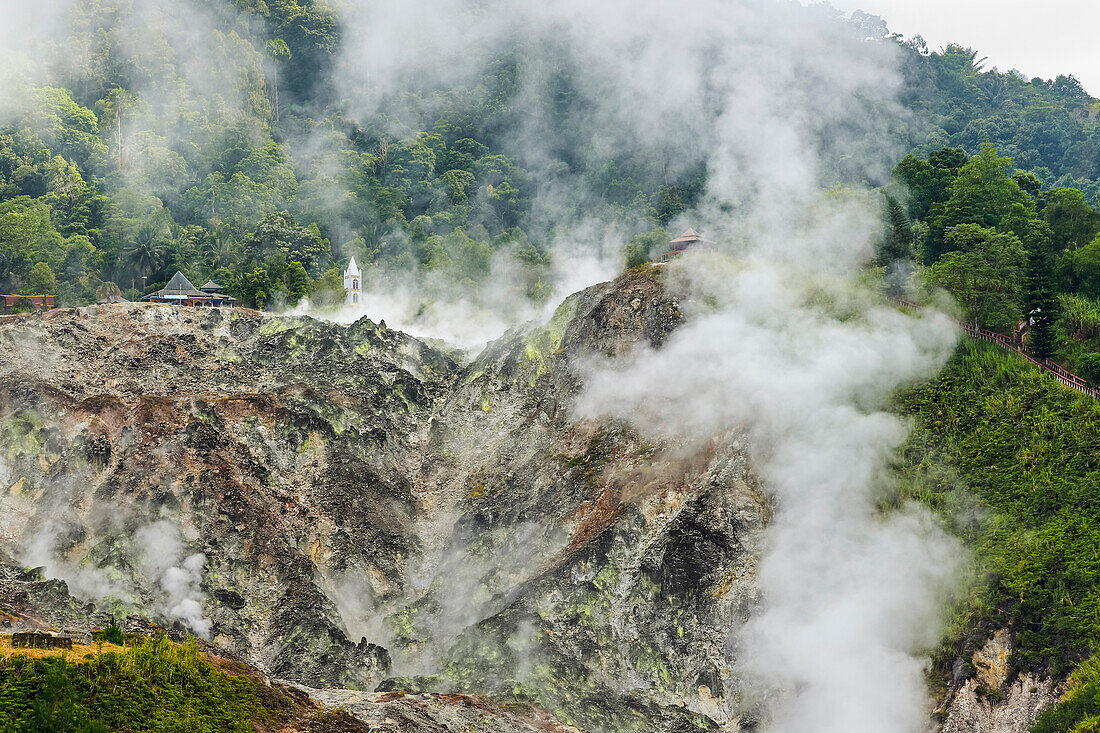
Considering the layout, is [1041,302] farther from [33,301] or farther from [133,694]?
[33,301]

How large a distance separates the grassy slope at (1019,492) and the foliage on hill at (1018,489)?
1.6 inches

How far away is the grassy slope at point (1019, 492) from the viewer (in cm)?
3506

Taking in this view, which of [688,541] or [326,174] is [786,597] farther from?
[326,174]

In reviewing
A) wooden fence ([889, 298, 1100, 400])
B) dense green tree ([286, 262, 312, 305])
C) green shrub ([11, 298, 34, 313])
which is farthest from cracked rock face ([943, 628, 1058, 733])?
green shrub ([11, 298, 34, 313])

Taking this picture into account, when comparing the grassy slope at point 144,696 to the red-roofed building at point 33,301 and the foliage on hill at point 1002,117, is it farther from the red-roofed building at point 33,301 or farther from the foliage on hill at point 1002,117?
the foliage on hill at point 1002,117

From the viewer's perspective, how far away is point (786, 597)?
4122 centimetres

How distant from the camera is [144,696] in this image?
2995cm

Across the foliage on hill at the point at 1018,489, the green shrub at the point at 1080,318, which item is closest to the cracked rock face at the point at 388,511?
the foliage on hill at the point at 1018,489

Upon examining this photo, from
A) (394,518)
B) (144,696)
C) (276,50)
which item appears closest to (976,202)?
(394,518)

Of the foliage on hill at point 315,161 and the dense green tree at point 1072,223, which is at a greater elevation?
the foliage on hill at point 315,161

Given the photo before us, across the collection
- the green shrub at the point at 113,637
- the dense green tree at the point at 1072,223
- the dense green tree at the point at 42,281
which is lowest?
the green shrub at the point at 113,637

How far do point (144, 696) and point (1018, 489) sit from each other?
32.1 metres

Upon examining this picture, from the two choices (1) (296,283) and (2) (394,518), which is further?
(1) (296,283)

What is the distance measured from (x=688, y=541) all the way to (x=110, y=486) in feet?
85.7
